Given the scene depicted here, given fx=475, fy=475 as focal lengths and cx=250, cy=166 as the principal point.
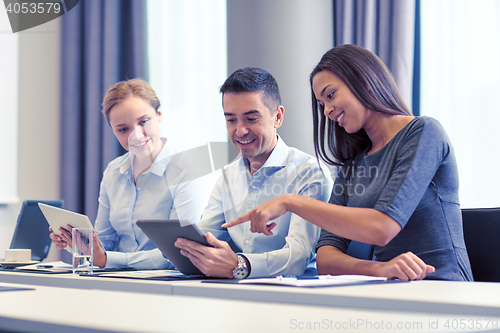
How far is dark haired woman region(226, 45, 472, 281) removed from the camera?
1187 millimetres

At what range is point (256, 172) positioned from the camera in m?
1.71

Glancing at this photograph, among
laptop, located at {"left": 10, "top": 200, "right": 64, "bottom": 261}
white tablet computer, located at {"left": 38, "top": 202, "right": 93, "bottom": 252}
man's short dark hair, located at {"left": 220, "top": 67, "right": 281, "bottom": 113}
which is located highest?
man's short dark hair, located at {"left": 220, "top": 67, "right": 281, "bottom": 113}

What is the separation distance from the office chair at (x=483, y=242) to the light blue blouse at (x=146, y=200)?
0.91 metres

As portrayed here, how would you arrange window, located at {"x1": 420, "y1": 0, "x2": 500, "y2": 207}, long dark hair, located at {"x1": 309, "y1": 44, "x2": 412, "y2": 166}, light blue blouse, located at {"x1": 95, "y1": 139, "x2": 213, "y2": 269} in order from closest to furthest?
long dark hair, located at {"x1": 309, "y1": 44, "x2": 412, "y2": 166} → light blue blouse, located at {"x1": 95, "y1": 139, "x2": 213, "y2": 269} → window, located at {"x1": 420, "y1": 0, "x2": 500, "y2": 207}

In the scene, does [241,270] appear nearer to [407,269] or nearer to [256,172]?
[407,269]

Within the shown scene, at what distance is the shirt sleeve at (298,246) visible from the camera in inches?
50.2

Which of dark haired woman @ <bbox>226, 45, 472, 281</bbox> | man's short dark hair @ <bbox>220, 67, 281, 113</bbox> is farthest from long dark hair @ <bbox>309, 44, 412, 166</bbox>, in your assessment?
man's short dark hair @ <bbox>220, 67, 281, 113</bbox>

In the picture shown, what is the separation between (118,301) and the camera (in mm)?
687

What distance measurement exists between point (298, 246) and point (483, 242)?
1.73 feet

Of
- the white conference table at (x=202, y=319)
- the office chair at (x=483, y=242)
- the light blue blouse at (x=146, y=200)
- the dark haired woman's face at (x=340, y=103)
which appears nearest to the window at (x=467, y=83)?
the office chair at (x=483, y=242)

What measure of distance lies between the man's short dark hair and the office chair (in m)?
0.78

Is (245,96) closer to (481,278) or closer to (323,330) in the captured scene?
(481,278)

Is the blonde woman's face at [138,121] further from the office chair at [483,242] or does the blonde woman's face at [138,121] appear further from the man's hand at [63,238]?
the office chair at [483,242]

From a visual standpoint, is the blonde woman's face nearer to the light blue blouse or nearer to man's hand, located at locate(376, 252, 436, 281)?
the light blue blouse
